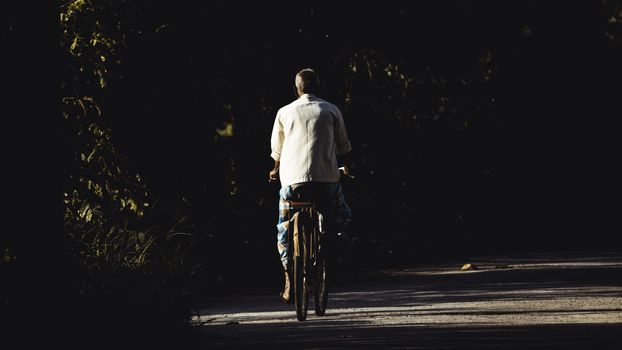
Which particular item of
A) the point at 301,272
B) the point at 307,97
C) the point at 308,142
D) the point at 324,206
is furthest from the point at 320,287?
the point at 307,97

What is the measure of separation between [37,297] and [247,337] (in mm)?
1748

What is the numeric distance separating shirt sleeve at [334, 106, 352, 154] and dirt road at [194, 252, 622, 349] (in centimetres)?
124

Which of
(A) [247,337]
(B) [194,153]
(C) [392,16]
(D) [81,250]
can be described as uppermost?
(C) [392,16]

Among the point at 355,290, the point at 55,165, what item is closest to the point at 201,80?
the point at 355,290

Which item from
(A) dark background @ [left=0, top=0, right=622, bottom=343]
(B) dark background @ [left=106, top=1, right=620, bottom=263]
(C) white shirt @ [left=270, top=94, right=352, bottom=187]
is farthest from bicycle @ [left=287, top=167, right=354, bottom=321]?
(B) dark background @ [left=106, top=1, right=620, bottom=263]

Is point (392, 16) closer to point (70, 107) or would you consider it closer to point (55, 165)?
point (70, 107)

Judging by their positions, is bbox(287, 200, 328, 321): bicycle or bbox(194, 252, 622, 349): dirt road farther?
bbox(287, 200, 328, 321): bicycle

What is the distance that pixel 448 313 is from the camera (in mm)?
11219

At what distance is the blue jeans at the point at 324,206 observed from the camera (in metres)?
11.3

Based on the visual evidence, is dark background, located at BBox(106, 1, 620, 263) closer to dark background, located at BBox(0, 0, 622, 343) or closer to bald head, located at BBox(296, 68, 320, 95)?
dark background, located at BBox(0, 0, 622, 343)

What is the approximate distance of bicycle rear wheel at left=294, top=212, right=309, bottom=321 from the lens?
11047 mm

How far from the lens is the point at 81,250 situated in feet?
34.7

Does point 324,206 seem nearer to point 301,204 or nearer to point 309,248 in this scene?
point 301,204

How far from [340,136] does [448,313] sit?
1.53 metres
